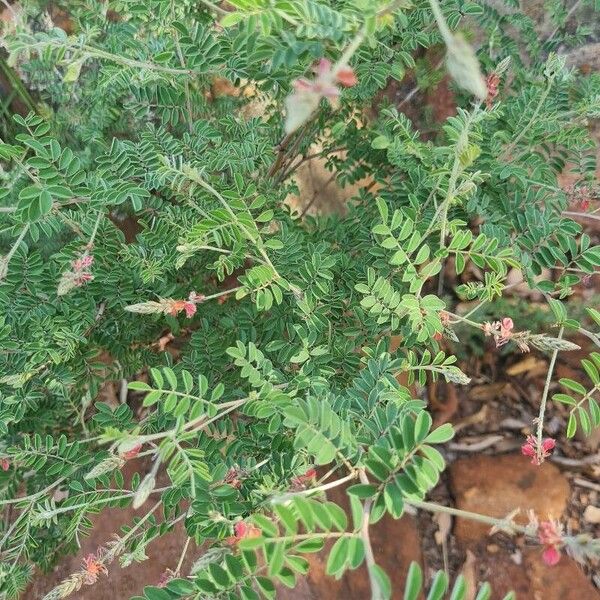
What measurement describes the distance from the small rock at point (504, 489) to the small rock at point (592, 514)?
0.29 ft

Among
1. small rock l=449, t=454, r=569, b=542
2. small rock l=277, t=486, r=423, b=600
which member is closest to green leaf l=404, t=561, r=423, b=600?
small rock l=277, t=486, r=423, b=600

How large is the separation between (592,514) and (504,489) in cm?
34

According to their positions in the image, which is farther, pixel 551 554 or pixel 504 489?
pixel 504 489

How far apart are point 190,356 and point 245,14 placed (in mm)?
907

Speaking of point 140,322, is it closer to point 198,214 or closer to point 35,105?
point 198,214

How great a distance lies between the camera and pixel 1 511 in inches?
71.7

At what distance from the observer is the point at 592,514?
2.22 m

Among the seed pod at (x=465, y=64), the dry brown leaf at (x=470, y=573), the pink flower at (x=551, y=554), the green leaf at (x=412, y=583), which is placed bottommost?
the dry brown leaf at (x=470, y=573)

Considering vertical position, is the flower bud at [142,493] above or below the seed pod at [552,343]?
above

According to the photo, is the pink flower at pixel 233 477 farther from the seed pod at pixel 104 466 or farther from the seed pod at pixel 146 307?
the seed pod at pixel 146 307

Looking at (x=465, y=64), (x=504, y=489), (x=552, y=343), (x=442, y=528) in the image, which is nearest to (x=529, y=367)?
(x=504, y=489)

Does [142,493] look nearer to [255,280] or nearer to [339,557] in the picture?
[339,557]

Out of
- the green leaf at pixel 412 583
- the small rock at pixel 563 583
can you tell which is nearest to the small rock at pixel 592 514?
the small rock at pixel 563 583

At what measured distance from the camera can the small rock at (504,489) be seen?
2168 millimetres
